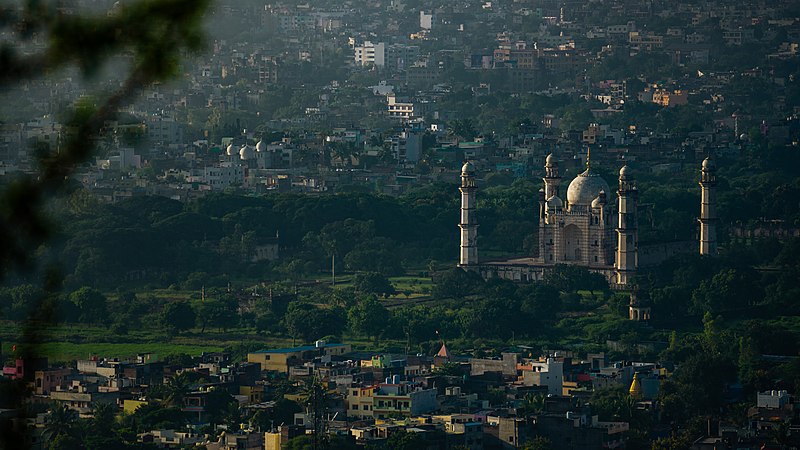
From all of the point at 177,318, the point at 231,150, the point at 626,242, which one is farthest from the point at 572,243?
the point at 231,150

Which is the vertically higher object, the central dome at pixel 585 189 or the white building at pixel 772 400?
the central dome at pixel 585 189

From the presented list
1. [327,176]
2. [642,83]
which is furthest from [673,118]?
[327,176]

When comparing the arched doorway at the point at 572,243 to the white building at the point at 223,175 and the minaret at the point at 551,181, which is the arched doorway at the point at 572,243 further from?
the white building at the point at 223,175

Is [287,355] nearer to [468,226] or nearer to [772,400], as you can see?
[772,400]

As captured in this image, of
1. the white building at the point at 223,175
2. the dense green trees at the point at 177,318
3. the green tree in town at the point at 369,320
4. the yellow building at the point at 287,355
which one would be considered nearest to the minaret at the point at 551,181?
the green tree in town at the point at 369,320

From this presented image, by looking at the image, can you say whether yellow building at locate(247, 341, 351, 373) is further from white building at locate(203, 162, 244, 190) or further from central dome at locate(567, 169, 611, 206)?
white building at locate(203, 162, 244, 190)

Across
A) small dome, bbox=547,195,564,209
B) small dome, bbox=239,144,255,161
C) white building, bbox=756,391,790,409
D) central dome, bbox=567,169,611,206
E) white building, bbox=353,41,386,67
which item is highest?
white building, bbox=353,41,386,67

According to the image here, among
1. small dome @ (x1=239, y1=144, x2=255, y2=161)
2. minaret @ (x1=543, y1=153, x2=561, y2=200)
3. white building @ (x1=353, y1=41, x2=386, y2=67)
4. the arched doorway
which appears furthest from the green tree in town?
white building @ (x1=353, y1=41, x2=386, y2=67)

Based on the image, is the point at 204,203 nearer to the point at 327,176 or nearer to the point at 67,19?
the point at 327,176
